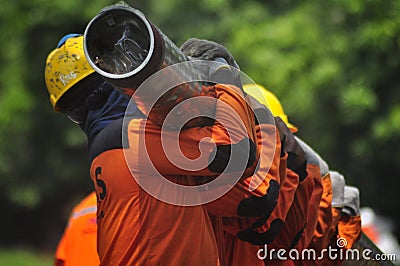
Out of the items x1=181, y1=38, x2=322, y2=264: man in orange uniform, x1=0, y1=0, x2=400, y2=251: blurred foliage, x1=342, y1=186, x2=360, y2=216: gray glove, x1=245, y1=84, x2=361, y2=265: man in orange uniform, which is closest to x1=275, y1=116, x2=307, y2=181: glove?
x1=181, y1=38, x2=322, y2=264: man in orange uniform

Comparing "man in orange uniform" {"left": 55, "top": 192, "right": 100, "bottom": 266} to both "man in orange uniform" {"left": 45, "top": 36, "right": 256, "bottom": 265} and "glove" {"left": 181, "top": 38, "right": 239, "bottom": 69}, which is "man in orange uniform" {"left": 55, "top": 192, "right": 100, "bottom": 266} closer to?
"man in orange uniform" {"left": 45, "top": 36, "right": 256, "bottom": 265}

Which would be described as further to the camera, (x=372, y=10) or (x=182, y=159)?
(x=372, y=10)

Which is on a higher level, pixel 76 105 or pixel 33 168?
pixel 33 168

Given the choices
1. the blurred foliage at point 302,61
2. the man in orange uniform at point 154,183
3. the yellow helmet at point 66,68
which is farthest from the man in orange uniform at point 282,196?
the blurred foliage at point 302,61

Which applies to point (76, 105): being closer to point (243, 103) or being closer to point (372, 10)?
point (243, 103)

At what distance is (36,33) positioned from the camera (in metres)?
11.2

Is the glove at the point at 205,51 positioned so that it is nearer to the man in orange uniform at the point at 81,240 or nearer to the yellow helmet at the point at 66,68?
the yellow helmet at the point at 66,68

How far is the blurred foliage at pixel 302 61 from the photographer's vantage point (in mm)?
7660

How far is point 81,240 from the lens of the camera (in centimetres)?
417

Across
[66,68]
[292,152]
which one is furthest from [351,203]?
[66,68]

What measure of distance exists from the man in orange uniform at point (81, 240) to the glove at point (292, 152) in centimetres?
126

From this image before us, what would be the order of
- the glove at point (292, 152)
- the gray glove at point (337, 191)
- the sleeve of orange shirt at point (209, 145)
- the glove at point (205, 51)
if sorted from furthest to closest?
the gray glove at point (337, 191) < the glove at point (292, 152) < the glove at point (205, 51) < the sleeve of orange shirt at point (209, 145)

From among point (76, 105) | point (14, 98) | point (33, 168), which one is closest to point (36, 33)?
point (14, 98)

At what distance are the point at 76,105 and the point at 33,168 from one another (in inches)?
369
